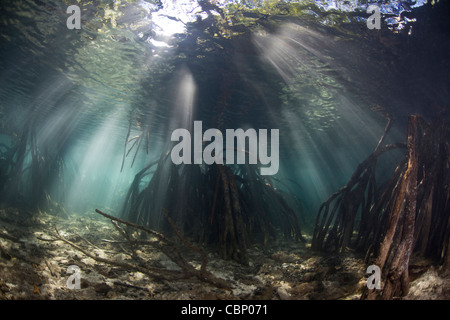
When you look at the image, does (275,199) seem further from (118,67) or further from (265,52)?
(118,67)

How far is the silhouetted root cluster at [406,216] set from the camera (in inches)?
99.3

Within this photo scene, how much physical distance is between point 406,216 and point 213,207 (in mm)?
3743

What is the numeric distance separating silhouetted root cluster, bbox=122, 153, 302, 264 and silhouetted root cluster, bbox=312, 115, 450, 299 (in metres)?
1.70

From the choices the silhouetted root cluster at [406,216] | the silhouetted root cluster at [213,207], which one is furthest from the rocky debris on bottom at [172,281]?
the silhouetted root cluster at [213,207]

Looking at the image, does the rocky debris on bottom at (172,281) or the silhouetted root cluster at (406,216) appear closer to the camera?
the silhouetted root cluster at (406,216)

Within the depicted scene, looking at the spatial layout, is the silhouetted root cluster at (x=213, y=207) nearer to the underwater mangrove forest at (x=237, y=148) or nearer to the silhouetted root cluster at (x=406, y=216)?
the underwater mangrove forest at (x=237, y=148)

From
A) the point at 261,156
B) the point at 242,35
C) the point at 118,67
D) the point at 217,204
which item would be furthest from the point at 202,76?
the point at 261,156

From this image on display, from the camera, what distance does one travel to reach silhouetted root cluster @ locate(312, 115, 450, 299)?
2.52 m

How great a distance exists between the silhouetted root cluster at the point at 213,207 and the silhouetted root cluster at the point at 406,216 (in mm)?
1695

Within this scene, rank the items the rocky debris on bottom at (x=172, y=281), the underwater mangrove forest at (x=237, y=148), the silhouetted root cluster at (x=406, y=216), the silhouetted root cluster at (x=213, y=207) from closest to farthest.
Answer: the silhouetted root cluster at (x=406, y=216) < the rocky debris on bottom at (x=172, y=281) < the underwater mangrove forest at (x=237, y=148) < the silhouetted root cluster at (x=213, y=207)

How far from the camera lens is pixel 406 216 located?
265cm

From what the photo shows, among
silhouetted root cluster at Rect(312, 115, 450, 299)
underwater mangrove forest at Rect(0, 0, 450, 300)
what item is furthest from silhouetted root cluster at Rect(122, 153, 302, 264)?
silhouetted root cluster at Rect(312, 115, 450, 299)

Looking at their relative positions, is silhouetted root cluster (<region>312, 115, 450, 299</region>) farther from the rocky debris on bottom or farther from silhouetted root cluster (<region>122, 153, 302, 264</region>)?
silhouetted root cluster (<region>122, 153, 302, 264</region>)

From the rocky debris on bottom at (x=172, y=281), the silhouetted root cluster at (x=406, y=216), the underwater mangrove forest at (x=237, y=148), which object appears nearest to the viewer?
the silhouetted root cluster at (x=406, y=216)
